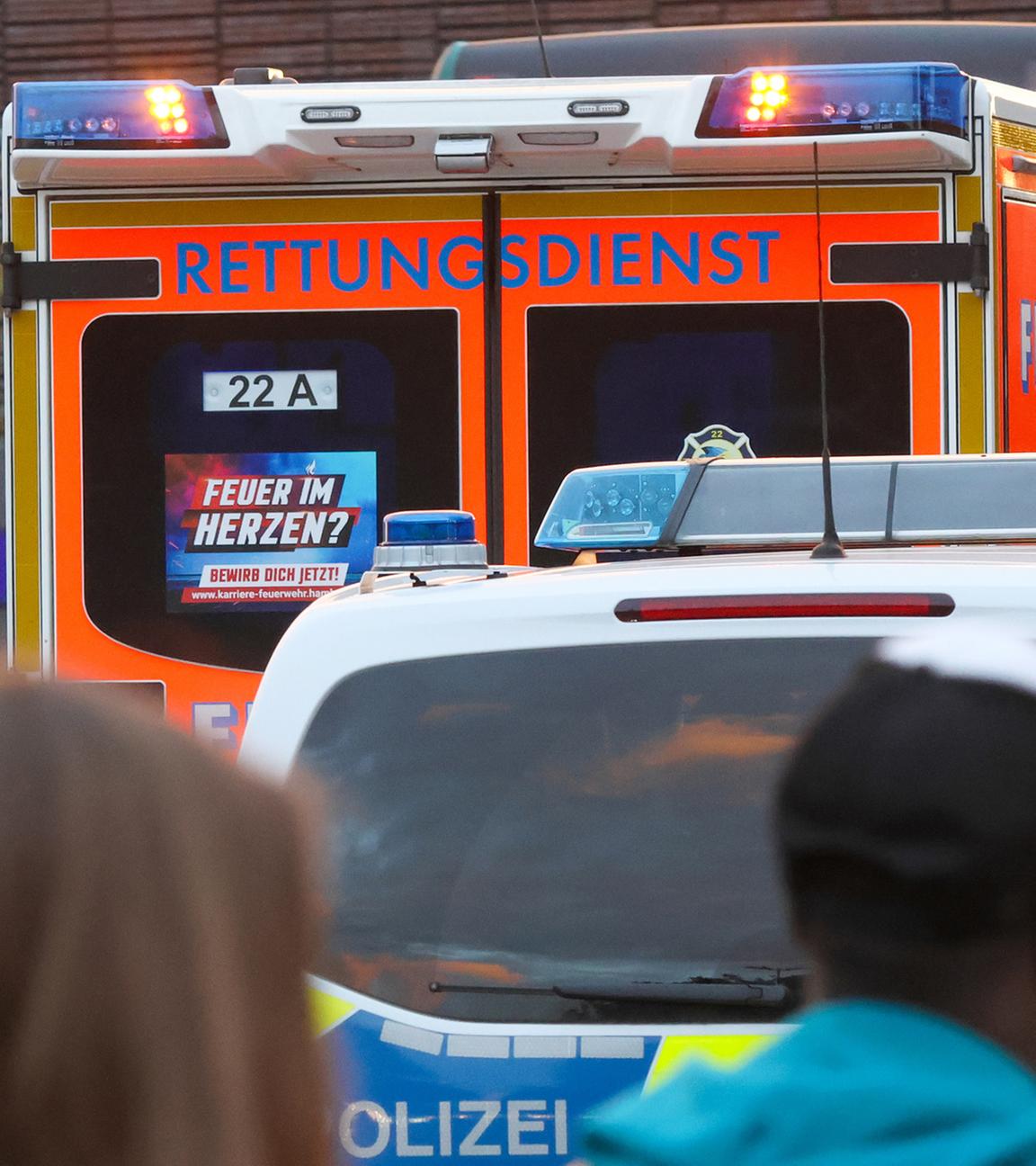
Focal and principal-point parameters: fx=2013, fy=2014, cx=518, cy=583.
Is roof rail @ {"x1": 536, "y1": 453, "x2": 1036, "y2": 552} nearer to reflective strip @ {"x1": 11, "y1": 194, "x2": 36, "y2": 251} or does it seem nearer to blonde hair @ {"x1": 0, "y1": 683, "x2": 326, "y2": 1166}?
reflective strip @ {"x1": 11, "y1": 194, "x2": 36, "y2": 251}

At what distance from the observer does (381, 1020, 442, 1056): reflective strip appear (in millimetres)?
2301

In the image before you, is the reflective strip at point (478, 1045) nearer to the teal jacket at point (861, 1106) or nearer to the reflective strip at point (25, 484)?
the teal jacket at point (861, 1106)

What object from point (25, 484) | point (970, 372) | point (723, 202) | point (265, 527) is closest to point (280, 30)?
point (25, 484)

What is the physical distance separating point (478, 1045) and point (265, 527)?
9.73 feet

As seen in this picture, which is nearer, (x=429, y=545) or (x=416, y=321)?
(x=429, y=545)

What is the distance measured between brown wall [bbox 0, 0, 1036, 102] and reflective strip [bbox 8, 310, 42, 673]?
1020cm

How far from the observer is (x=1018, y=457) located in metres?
3.58

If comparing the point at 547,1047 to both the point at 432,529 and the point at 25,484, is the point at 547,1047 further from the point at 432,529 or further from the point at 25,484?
the point at 25,484

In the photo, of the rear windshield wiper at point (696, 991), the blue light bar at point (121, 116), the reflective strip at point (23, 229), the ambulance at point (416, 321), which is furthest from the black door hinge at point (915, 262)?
the rear windshield wiper at point (696, 991)

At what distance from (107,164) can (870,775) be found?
4.21 metres

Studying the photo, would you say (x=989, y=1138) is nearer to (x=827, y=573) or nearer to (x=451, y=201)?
(x=827, y=573)

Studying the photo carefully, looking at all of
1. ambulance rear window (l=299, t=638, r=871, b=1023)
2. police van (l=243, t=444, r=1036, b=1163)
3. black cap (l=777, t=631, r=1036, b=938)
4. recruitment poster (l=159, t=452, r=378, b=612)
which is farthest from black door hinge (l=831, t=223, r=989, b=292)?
black cap (l=777, t=631, r=1036, b=938)

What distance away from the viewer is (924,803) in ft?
4.20

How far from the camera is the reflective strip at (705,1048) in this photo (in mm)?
2244
